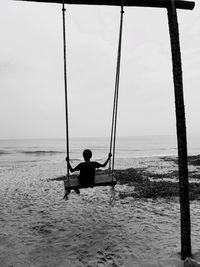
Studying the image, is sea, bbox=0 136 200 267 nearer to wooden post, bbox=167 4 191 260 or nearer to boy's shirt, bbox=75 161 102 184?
wooden post, bbox=167 4 191 260

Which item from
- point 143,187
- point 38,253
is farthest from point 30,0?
point 143,187

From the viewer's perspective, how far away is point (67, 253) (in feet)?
16.9

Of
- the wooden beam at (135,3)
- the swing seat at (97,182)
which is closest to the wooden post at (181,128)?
the wooden beam at (135,3)

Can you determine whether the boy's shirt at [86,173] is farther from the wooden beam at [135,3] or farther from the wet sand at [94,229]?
the wooden beam at [135,3]

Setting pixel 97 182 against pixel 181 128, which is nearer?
pixel 181 128

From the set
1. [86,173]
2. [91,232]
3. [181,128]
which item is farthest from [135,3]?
[91,232]

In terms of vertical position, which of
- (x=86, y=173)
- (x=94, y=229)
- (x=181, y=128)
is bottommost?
(x=94, y=229)

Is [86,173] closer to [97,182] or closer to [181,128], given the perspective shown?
[97,182]

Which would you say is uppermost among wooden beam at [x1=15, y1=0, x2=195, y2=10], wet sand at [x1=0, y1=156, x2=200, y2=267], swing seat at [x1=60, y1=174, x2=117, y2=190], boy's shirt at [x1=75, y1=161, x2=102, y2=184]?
wooden beam at [x1=15, y1=0, x2=195, y2=10]

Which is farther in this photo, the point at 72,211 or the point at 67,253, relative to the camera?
the point at 72,211

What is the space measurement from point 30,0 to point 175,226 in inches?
240

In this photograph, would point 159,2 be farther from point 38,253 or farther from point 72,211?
point 72,211

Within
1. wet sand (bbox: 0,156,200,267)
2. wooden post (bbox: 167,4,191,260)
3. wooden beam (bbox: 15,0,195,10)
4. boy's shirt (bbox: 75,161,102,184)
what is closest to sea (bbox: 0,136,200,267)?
wet sand (bbox: 0,156,200,267)

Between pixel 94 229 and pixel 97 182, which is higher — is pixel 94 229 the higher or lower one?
the lower one
